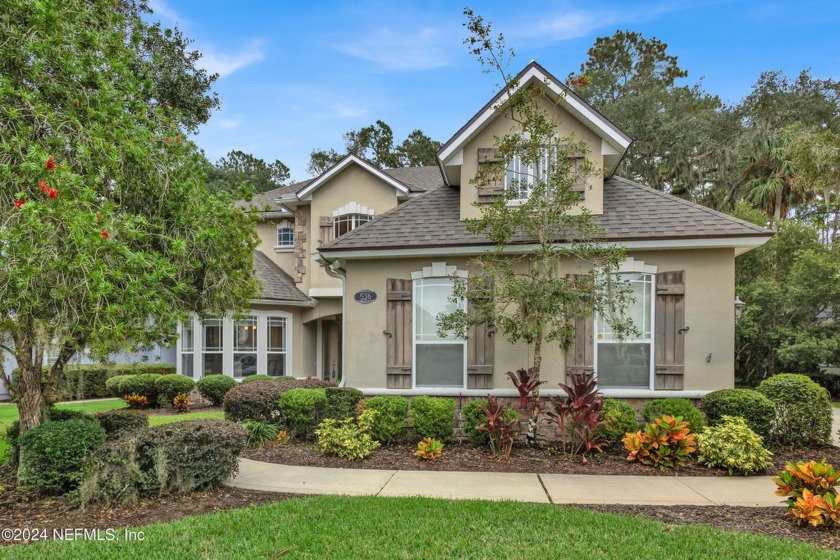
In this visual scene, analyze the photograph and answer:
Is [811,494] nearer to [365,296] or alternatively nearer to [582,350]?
[582,350]

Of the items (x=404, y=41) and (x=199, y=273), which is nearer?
(x=199, y=273)

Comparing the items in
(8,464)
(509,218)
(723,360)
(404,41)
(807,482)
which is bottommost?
(8,464)

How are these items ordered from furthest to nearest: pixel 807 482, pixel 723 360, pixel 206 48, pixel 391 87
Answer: pixel 391 87 → pixel 206 48 → pixel 723 360 → pixel 807 482

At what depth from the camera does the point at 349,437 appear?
7453mm

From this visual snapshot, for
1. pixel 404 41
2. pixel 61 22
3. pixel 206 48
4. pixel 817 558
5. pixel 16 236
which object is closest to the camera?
pixel 817 558

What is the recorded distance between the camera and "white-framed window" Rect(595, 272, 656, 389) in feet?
27.4

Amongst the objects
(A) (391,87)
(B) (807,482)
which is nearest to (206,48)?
(A) (391,87)

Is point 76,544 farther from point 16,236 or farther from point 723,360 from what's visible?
point 723,360

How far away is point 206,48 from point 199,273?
9.72 meters

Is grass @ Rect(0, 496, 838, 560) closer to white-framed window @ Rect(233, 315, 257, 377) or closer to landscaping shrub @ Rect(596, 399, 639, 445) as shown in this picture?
landscaping shrub @ Rect(596, 399, 639, 445)

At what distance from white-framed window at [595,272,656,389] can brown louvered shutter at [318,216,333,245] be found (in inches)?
361

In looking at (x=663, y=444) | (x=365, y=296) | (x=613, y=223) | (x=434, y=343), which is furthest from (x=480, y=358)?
(x=613, y=223)

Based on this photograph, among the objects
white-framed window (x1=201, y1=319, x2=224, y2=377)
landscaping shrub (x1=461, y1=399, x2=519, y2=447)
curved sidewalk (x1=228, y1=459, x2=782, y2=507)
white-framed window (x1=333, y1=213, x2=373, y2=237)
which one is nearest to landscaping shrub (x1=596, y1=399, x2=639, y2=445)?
curved sidewalk (x1=228, y1=459, x2=782, y2=507)

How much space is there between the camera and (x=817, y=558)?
382 centimetres
